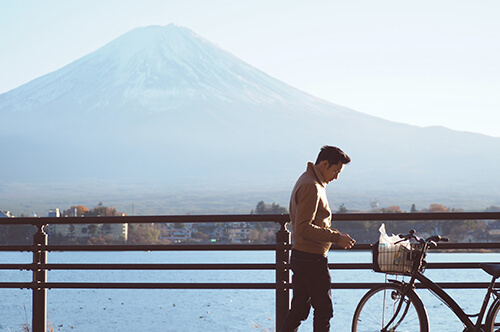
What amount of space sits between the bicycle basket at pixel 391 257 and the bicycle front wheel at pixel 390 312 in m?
0.23

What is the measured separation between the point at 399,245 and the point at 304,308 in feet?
2.60

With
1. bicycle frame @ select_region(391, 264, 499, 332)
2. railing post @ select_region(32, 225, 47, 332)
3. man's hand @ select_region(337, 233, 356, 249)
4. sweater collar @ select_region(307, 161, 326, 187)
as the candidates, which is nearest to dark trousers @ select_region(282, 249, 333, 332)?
man's hand @ select_region(337, 233, 356, 249)

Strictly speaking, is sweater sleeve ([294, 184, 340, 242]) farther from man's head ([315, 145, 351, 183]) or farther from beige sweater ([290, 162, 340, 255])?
man's head ([315, 145, 351, 183])

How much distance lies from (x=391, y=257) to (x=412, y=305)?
1.41 feet

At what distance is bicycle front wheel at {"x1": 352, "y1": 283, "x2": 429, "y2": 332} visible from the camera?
5.61m

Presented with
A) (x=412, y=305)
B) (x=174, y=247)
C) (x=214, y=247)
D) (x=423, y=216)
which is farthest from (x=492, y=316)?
(x=174, y=247)

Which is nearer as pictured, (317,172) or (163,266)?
(317,172)

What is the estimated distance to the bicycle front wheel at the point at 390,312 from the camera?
5613 mm

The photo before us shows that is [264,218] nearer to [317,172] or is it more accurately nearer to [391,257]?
[317,172]

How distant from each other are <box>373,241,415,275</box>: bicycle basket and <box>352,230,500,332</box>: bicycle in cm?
3

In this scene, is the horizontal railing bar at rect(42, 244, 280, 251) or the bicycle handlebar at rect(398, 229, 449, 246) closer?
the bicycle handlebar at rect(398, 229, 449, 246)

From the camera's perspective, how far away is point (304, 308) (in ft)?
18.3

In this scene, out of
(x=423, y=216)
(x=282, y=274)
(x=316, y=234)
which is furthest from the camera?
(x=282, y=274)

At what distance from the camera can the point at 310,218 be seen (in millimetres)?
5297
